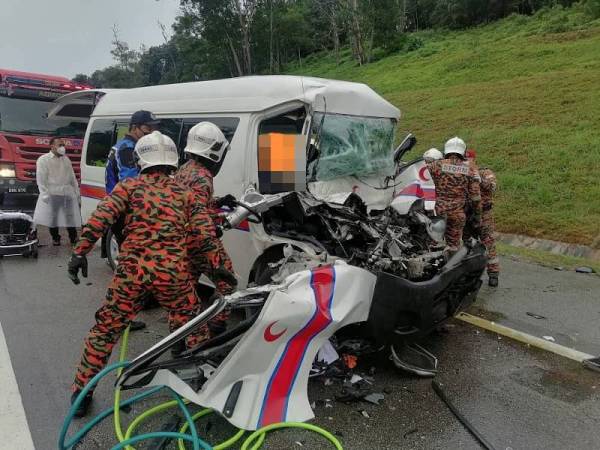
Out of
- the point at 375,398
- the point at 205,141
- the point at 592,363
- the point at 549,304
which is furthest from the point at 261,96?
the point at 549,304

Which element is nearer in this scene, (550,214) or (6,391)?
(6,391)

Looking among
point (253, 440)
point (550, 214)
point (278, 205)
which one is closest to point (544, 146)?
point (550, 214)

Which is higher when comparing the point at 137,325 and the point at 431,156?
the point at 431,156

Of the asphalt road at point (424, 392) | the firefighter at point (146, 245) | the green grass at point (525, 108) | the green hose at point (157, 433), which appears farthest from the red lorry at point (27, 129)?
the green grass at point (525, 108)

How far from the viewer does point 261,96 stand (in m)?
4.30

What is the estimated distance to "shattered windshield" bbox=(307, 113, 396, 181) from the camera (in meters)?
4.44

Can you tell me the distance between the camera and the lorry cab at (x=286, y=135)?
4215 millimetres

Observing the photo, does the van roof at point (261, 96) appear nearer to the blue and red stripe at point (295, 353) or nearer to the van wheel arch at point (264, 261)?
the van wheel arch at point (264, 261)

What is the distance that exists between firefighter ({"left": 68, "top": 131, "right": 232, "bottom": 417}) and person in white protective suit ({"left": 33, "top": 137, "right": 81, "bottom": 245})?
5.30 m

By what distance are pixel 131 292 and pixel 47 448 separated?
96 cm

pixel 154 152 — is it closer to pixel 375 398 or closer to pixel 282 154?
pixel 282 154

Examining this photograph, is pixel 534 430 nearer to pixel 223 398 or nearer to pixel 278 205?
pixel 223 398

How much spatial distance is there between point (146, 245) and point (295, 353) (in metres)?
1.12

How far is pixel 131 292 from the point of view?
10.2 feet
